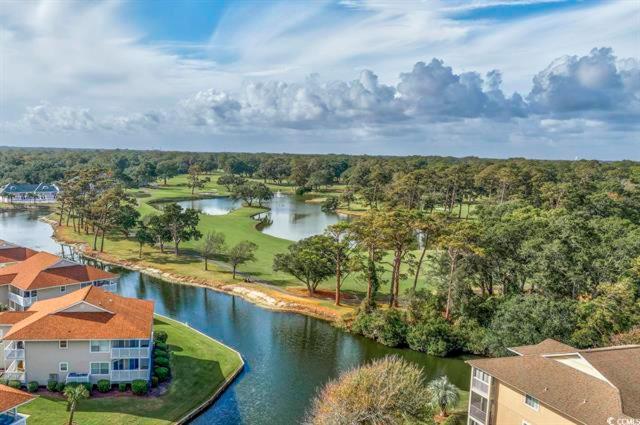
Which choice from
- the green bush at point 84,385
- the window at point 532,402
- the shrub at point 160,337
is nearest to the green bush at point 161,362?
the shrub at point 160,337

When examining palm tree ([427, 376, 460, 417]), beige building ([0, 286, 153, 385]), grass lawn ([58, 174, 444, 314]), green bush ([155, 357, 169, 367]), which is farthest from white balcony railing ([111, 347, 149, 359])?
grass lawn ([58, 174, 444, 314])

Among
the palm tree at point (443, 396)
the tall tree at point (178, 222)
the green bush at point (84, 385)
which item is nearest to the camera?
the palm tree at point (443, 396)

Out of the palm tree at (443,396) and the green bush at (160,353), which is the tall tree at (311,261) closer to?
the green bush at (160,353)

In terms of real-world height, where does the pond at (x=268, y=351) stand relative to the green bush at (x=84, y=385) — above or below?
below

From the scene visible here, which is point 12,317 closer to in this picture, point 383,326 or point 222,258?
point 383,326

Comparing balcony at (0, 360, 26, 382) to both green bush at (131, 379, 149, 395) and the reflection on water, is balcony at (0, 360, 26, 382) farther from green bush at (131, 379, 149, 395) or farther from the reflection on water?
the reflection on water

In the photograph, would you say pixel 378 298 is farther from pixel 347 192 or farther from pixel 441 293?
pixel 347 192
